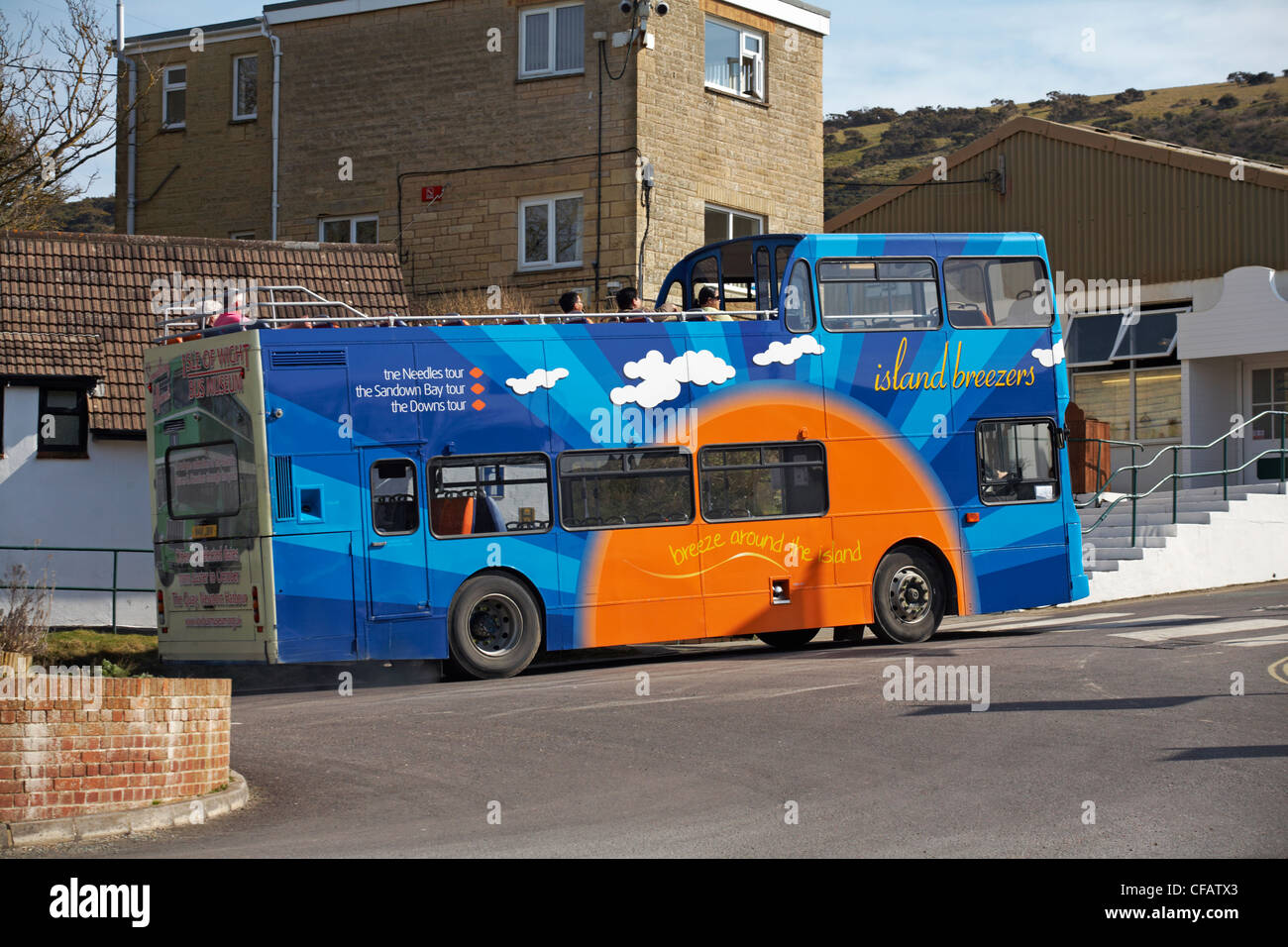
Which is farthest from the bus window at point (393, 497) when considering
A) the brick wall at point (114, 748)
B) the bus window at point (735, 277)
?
the brick wall at point (114, 748)

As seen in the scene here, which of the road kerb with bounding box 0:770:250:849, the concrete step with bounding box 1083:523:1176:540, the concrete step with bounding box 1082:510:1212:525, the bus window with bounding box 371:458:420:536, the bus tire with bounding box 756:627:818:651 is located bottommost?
the road kerb with bounding box 0:770:250:849

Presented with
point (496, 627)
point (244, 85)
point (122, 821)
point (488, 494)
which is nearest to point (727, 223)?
point (244, 85)

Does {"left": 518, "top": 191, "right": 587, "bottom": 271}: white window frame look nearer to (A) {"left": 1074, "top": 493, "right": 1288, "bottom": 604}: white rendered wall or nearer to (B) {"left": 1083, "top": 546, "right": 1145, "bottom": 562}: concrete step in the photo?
(B) {"left": 1083, "top": 546, "right": 1145, "bottom": 562}: concrete step

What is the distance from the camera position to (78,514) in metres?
22.8

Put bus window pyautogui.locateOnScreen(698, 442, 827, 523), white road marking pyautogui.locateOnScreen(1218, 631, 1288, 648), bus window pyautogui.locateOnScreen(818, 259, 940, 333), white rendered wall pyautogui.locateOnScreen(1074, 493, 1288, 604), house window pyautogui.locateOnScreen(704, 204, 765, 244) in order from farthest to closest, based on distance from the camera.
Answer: house window pyautogui.locateOnScreen(704, 204, 765, 244), white rendered wall pyautogui.locateOnScreen(1074, 493, 1288, 604), bus window pyautogui.locateOnScreen(818, 259, 940, 333), bus window pyautogui.locateOnScreen(698, 442, 827, 523), white road marking pyautogui.locateOnScreen(1218, 631, 1288, 648)

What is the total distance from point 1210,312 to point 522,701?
2158 centimetres

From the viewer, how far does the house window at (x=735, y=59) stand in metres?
27.1

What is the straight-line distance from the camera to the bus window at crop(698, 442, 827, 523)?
16156 millimetres

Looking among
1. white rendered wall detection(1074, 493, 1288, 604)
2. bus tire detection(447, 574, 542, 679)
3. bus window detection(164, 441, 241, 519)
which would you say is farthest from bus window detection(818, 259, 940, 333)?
white rendered wall detection(1074, 493, 1288, 604)

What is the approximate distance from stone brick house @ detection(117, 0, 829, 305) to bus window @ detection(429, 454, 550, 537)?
10.7m

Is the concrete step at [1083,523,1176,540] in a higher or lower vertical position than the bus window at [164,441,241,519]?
lower

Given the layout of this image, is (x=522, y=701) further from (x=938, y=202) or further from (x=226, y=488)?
(x=938, y=202)

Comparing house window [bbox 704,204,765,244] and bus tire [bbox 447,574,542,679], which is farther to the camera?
house window [bbox 704,204,765,244]

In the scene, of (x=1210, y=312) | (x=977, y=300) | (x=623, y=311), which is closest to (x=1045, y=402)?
(x=977, y=300)
